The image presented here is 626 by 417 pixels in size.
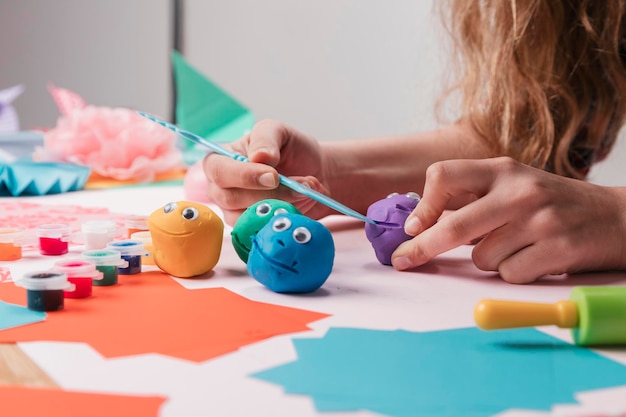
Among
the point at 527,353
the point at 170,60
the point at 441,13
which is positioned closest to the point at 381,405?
the point at 527,353

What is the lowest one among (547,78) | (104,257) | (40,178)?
(40,178)

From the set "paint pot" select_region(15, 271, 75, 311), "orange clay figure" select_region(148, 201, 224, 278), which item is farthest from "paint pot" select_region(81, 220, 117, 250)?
"paint pot" select_region(15, 271, 75, 311)

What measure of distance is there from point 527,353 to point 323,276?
22 cm

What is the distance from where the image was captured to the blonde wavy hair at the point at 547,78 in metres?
1.09

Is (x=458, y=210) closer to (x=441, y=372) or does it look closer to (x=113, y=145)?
(x=441, y=372)

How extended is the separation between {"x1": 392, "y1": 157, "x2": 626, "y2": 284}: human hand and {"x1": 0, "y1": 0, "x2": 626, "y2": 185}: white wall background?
795 millimetres

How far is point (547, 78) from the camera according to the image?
111 centimetres

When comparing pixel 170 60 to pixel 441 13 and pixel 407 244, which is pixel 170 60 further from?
pixel 407 244

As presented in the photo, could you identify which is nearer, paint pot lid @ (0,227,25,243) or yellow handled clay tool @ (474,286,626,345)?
yellow handled clay tool @ (474,286,626,345)

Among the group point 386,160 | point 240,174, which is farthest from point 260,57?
point 240,174

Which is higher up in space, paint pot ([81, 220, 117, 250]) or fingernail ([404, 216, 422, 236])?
fingernail ([404, 216, 422, 236])

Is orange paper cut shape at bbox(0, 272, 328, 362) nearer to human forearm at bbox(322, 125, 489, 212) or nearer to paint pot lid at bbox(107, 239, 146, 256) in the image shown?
paint pot lid at bbox(107, 239, 146, 256)

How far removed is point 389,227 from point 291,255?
0.53ft

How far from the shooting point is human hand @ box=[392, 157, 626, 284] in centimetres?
69
